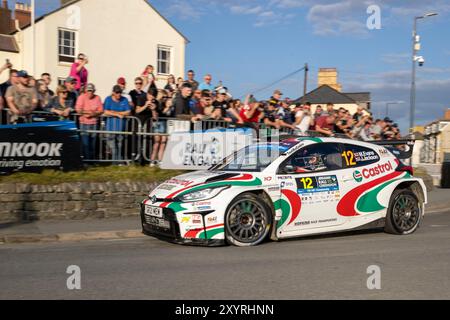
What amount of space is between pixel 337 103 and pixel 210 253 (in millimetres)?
64612

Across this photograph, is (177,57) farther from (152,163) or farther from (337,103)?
(337,103)

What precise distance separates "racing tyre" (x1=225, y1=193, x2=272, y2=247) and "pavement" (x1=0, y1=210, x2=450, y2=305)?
167 mm

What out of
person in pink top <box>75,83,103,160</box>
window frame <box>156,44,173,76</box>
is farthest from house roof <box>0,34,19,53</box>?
person in pink top <box>75,83,103,160</box>

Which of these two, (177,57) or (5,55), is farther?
(177,57)

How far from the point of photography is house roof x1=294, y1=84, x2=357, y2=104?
70.4 m

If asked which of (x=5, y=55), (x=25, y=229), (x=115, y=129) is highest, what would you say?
(x=5, y=55)

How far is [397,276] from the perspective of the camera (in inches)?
250

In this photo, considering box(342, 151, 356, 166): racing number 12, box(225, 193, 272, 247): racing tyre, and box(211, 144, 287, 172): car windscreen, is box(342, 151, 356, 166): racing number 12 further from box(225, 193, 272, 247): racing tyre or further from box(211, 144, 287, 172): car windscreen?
box(225, 193, 272, 247): racing tyre

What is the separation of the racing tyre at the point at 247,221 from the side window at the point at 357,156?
5.84 ft

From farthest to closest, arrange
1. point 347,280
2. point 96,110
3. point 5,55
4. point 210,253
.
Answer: point 5,55 < point 96,110 < point 210,253 < point 347,280

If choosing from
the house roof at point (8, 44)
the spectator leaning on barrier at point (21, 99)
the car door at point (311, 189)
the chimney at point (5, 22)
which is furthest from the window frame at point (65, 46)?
the car door at point (311, 189)

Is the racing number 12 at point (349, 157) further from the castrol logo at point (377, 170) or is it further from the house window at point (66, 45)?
the house window at point (66, 45)

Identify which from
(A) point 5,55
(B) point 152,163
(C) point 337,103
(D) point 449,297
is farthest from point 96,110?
(C) point 337,103
